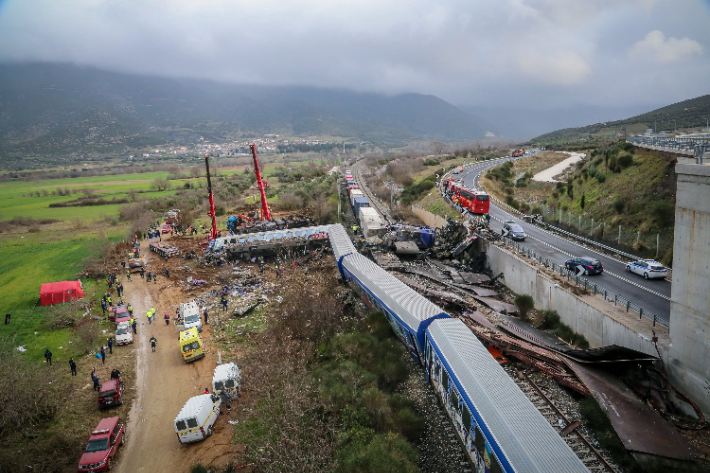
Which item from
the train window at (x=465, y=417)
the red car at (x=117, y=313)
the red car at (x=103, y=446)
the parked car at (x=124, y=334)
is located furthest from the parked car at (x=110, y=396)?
the train window at (x=465, y=417)

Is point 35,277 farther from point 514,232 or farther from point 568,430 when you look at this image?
point 568,430

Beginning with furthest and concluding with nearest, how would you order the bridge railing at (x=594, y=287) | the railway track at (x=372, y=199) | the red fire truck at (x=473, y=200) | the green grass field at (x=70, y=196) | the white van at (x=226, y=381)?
the green grass field at (x=70, y=196) < the railway track at (x=372, y=199) < the red fire truck at (x=473, y=200) < the white van at (x=226, y=381) < the bridge railing at (x=594, y=287)

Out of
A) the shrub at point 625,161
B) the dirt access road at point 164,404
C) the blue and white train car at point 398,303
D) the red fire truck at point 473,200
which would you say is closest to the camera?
the dirt access road at point 164,404

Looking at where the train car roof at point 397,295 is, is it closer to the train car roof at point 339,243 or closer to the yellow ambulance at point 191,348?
the train car roof at point 339,243

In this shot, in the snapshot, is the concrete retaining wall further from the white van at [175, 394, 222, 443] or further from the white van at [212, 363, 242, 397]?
the white van at [175, 394, 222, 443]

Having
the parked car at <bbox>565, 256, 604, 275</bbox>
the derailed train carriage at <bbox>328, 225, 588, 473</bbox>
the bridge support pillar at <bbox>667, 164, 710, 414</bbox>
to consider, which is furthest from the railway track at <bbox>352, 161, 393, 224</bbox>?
the bridge support pillar at <bbox>667, 164, 710, 414</bbox>

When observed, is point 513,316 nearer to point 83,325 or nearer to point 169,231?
point 83,325
